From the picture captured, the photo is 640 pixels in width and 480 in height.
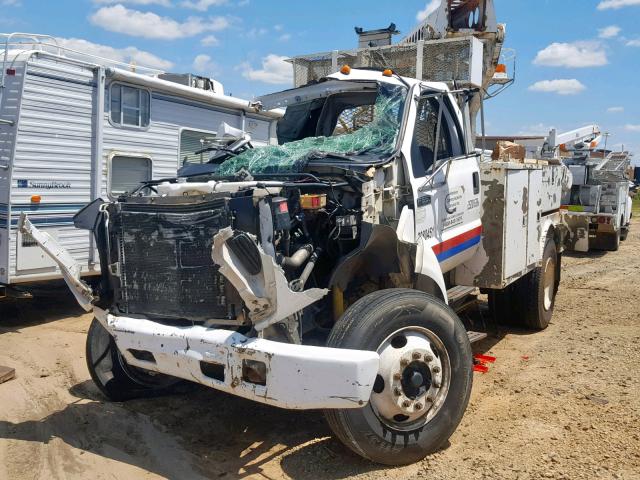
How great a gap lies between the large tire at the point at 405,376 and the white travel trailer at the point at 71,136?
11.3 feet

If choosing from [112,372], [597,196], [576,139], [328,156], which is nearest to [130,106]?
[112,372]

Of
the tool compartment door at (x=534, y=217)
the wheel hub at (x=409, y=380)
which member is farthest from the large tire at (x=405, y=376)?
the tool compartment door at (x=534, y=217)

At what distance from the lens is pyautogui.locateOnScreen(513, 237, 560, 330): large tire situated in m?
7.35

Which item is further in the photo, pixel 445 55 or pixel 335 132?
pixel 445 55

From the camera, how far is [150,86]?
8.70 metres

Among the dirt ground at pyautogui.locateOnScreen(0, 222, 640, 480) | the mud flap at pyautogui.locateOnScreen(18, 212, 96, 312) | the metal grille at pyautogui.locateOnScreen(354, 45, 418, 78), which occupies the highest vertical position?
the metal grille at pyautogui.locateOnScreen(354, 45, 418, 78)

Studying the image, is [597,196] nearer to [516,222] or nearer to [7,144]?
[516,222]

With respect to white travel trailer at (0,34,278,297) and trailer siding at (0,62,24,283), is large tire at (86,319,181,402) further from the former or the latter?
trailer siding at (0,62,24,283)

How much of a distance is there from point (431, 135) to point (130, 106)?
5.03m

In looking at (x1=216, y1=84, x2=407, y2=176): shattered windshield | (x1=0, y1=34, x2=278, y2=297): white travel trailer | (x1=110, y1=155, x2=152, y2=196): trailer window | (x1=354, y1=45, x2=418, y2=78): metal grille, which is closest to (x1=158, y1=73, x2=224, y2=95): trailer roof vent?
(x1=0, y1=34, x2=278, y2=297): white travel trailer

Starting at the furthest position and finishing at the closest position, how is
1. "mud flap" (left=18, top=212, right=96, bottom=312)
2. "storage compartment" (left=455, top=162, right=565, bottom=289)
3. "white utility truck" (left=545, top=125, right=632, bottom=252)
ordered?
"white utility truck" (left=545, top=125, right=632, bottom=252) < "storage compartment" (left=455, top=162, right=565, bottom=289) < "mud flap" (left=18, top=212, right=96, bottom=312)

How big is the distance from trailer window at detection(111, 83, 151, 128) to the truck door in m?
4.89

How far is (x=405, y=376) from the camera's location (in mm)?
3887

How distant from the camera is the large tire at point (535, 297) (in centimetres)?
735
